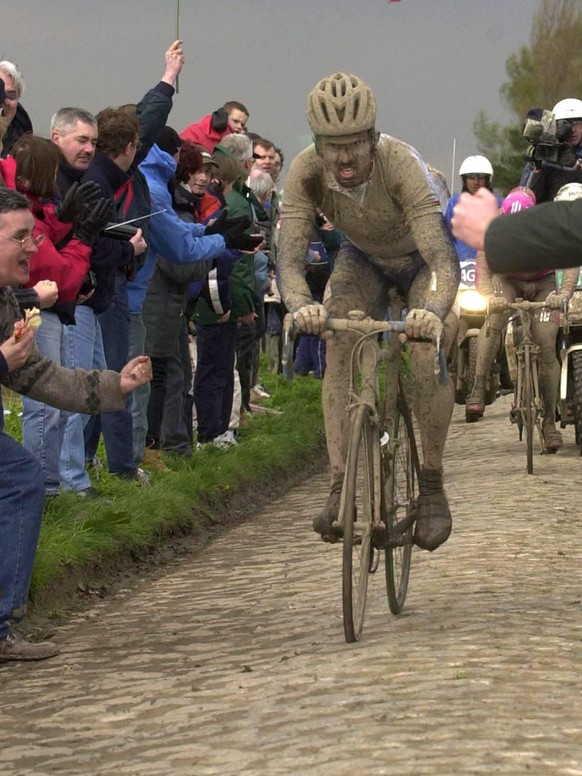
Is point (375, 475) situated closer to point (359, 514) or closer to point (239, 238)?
point (359, 514)

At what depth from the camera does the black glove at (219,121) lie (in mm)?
18828

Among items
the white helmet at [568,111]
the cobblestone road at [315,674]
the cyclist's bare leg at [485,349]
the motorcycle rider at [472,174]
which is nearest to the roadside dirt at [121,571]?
the cobblestone road at [315,674]

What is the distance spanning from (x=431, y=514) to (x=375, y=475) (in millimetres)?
759

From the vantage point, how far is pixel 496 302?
15656 millimetres

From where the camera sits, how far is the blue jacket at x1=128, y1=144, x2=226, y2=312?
44.0 ft

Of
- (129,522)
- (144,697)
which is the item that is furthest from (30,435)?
(144,697)

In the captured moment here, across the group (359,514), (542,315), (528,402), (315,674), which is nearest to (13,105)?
(359,514)

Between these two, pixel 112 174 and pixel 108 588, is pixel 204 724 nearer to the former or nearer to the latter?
pixel 108 588

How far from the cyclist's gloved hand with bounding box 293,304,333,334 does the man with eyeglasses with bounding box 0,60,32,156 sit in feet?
13.4

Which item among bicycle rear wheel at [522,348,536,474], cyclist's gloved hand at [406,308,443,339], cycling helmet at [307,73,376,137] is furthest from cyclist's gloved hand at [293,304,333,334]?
bicycle rear wheel at [522,348,536,474]

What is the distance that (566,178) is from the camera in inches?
688

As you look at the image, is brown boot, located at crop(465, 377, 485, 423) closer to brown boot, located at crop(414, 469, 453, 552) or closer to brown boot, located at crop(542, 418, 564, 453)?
brown boot, located at crop(542, 418, 564, 453)

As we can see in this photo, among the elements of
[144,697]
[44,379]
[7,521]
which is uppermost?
[44,379]

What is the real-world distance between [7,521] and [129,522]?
3135 mm
